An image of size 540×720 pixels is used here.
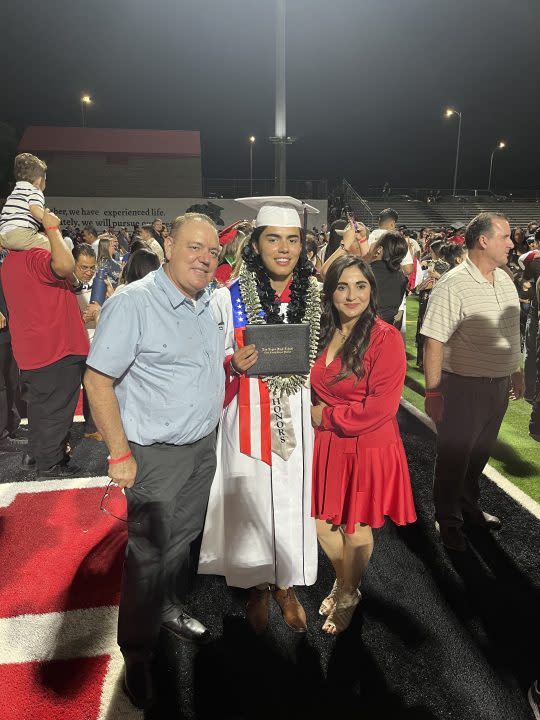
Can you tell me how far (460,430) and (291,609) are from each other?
5.51 feet

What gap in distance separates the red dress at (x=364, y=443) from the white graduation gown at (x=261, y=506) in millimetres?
105

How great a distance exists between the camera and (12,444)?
5281 millimetres

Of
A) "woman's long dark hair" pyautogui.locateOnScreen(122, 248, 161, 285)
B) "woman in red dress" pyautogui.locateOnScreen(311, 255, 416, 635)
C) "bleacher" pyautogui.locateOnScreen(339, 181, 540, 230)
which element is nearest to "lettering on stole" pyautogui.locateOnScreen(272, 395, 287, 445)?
"woman in red dress" pyautogui.locateOnScreen(311, 255, 416, 635)

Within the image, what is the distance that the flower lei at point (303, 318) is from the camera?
269cm

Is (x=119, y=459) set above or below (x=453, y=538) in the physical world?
above

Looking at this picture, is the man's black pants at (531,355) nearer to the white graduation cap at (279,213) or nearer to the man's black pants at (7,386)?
the white graduation cap at (279,213)

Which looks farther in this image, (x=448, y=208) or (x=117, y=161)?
(x=448, y=208)

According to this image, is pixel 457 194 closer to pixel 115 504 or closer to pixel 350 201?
pixel 350 201

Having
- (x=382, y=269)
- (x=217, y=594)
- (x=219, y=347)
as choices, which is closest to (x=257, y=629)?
(x=217, y=594)

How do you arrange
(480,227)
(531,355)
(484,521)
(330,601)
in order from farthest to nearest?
(531,355)
(484,521)
(480,227)
(330,601)

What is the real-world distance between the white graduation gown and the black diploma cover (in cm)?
21

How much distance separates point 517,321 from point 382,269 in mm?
2701

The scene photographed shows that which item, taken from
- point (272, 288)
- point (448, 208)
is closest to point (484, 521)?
point (272, 288)

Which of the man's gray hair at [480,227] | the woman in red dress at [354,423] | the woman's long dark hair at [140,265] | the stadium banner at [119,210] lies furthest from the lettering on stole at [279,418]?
the stadium banner at [119,210]
